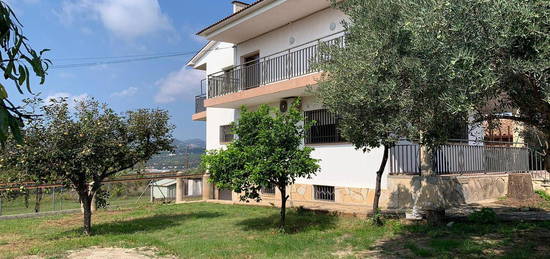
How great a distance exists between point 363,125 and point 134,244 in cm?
515

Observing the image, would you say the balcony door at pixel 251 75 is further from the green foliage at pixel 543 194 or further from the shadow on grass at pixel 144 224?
the green foliage at pixel 543 194

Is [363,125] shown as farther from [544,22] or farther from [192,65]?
[192,65]

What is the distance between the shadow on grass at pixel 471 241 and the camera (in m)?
6.61

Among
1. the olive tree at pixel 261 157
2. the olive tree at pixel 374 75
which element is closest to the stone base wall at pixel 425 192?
the olive tree at pixel 261 157

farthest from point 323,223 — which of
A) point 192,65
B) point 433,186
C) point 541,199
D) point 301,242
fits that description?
point 192,65

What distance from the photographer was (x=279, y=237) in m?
8.55

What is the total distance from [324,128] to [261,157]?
5.02m

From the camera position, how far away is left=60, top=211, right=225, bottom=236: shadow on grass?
10227 millimetres

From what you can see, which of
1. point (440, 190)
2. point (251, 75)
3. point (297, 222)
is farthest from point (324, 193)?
point (251, 75)

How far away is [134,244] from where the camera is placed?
8.39 meters

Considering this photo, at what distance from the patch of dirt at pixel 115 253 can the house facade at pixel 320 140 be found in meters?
4.79

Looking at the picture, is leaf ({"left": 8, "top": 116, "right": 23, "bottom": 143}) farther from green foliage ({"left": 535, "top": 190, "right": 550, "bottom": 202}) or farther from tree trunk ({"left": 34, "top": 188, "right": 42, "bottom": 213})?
tree trunk ({"left": 34, "top": 188, "right": 42, "bottom": 213})

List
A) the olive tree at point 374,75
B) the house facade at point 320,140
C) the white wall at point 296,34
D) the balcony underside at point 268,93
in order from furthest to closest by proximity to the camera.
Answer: the white wall at point 296,34 < the balcony underside at point 268,93 < the house facade at point 320,140 < the olive tree at point 374,75

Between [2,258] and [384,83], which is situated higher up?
[384,83]
